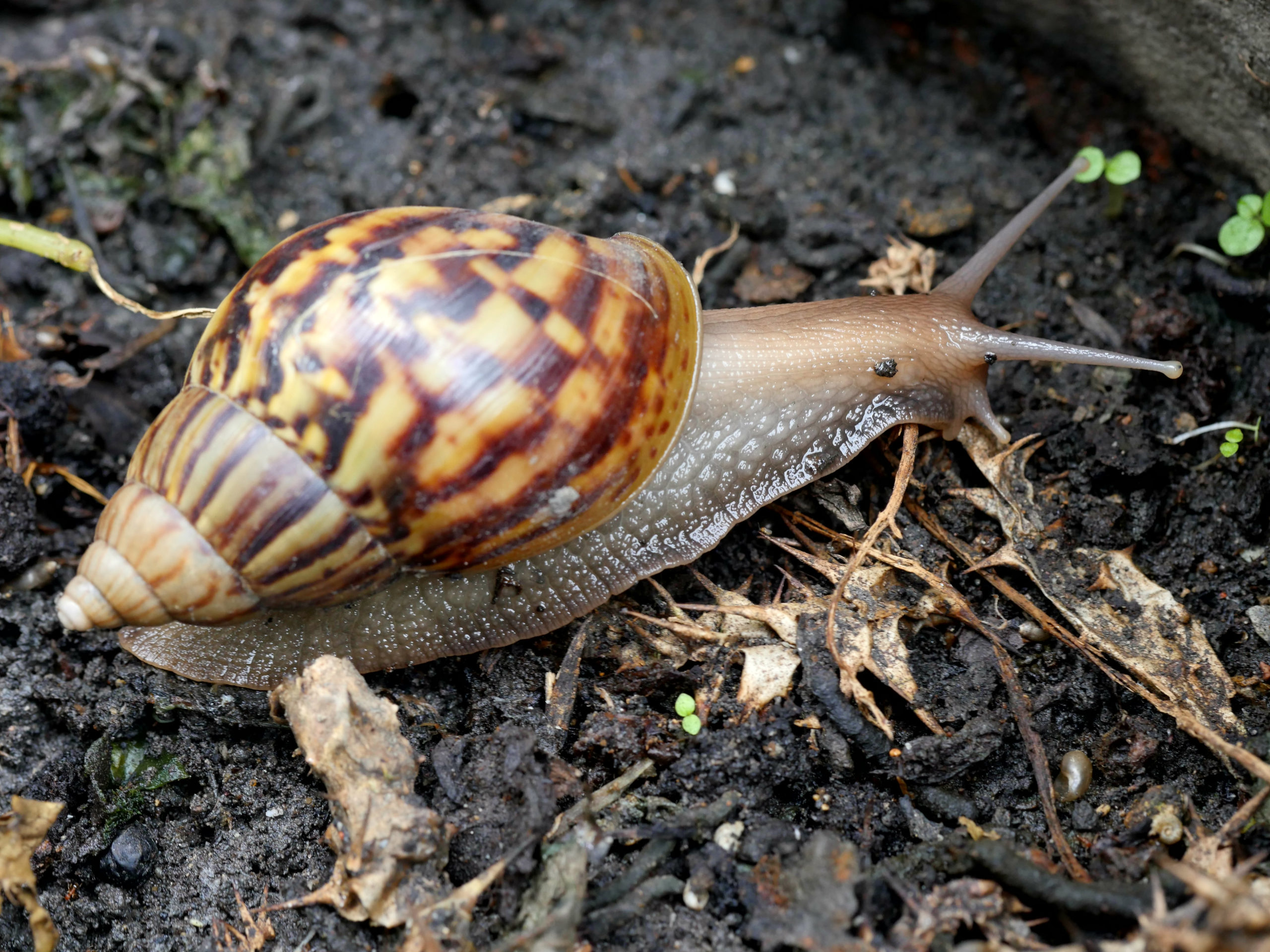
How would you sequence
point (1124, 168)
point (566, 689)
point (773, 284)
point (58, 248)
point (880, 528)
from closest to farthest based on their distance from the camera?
point (566, 689)
point (880, 528)
point (58, 248)
point (1124, 168)
point (773, 284)

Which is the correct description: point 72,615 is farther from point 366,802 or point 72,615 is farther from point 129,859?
point 366,802

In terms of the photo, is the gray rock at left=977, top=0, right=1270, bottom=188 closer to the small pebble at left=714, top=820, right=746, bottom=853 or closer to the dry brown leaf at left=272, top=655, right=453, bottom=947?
the small pebble at left=714, top=820, right=746, bottom=853

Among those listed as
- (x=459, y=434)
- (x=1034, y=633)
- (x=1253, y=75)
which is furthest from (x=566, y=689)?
(x=1253, y=75)

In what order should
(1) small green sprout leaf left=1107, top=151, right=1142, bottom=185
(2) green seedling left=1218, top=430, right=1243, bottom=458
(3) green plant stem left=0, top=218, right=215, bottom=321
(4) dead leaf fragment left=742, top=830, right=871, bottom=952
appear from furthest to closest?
(1) small green sprout leaf left=1107, top=151, right=1142, bottom=185, (3) green plant stem left=0, top=218, right=215, bottom=321, (2) green seedling left=1218, top=430, right=1243, bottom=458, (4) dead leaf fragment left=742, top=830, right=871, bottom=952

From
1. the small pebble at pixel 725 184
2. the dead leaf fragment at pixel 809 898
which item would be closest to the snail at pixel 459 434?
the small pebble at pixel 725 184

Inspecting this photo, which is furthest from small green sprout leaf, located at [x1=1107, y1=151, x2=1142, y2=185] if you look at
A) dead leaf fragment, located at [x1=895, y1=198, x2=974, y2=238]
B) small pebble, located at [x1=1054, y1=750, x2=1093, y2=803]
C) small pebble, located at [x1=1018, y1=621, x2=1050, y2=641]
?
small pebble, located at [x1=1054, y1=750, x2=1093, y2=803]

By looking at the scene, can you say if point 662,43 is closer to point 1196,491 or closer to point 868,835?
point 1196,491

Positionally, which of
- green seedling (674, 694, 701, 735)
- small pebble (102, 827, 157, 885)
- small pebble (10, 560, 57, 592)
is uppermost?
green seedling (674, 694, 701, 735)
